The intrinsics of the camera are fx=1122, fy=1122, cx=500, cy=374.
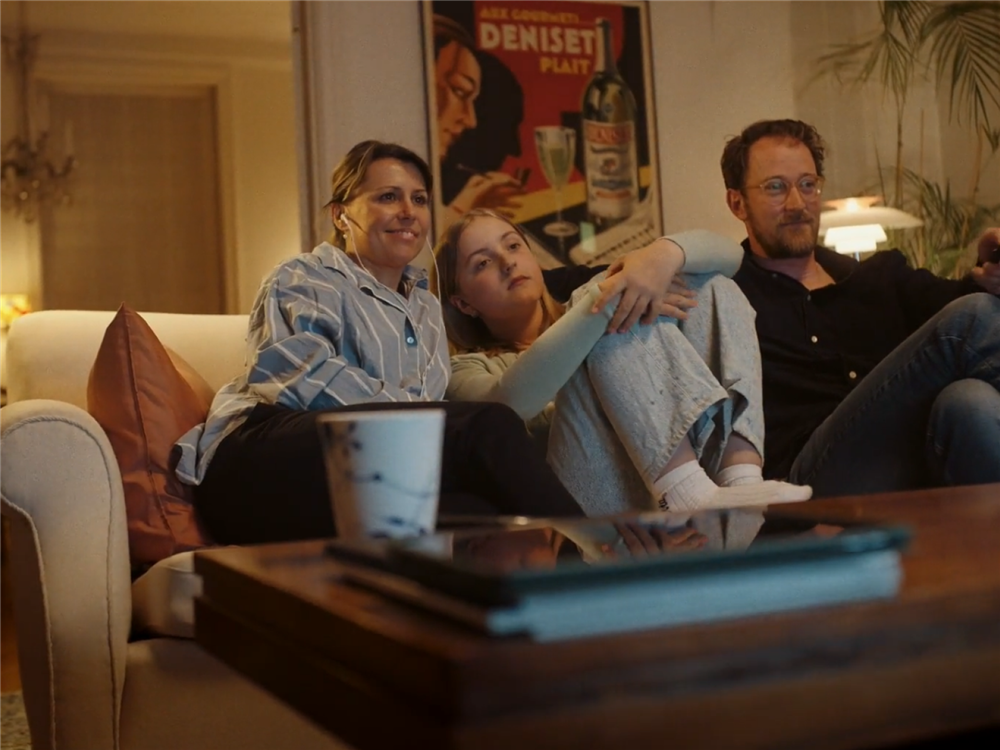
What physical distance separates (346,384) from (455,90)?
186 cm

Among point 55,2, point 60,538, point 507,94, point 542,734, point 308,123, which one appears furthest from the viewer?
point 55,2

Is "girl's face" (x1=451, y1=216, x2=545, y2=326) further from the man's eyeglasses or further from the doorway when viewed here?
the doorway

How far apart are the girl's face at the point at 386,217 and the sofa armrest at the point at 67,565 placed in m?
0.73

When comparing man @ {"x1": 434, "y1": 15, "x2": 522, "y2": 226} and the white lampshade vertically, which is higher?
man @ {"x1": 434, "y1": 15, "x2": 522, "y2": 226}

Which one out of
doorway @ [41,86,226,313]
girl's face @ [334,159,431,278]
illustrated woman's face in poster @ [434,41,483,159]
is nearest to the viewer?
girl's face @ [334,159,431,278]

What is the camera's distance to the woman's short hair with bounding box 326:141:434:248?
A: 2104 mm

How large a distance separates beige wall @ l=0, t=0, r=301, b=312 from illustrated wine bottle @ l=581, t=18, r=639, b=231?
8.64ft

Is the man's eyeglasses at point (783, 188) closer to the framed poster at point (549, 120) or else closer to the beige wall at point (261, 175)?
the framed poster at point (549, 120)

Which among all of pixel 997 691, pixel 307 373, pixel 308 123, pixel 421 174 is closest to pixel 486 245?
pixel 421 174

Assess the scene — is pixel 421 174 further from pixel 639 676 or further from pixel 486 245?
pixel 639 676

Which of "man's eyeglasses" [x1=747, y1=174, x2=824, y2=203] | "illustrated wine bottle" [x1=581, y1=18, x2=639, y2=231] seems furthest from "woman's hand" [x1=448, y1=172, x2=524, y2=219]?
"man's eyeglasses" [x1=747, y1=174, x2=824, y2=203]

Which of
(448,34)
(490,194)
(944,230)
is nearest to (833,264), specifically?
(490,194)

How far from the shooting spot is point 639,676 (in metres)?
0.45

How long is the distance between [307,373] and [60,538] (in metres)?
0.46
